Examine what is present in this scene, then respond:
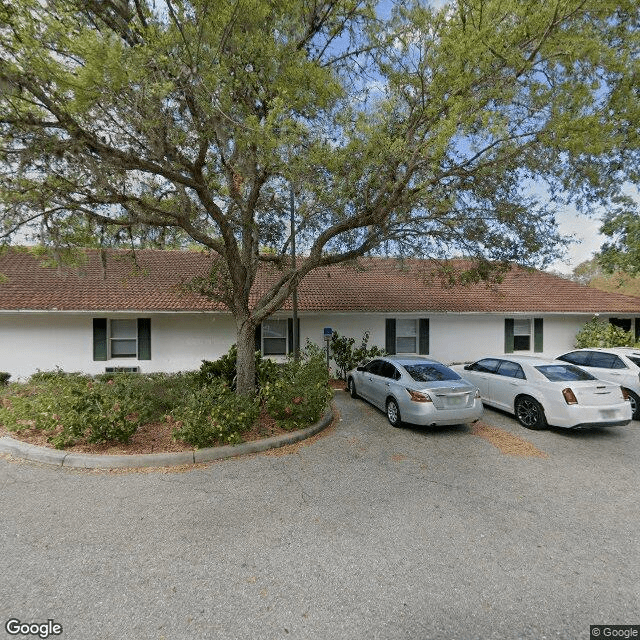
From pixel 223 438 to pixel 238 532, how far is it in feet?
7.22

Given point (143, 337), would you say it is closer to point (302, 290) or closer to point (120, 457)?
point (302, 290)

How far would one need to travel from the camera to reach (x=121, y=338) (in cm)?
1202

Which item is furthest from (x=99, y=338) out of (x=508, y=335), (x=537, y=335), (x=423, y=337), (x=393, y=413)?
(x=537, y=335)

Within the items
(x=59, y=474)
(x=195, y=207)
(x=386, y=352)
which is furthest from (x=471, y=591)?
(x=386, y=352)

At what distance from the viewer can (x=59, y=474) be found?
4914 millimetres

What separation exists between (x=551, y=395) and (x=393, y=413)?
10.0 ft

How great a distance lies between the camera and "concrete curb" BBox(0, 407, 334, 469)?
514cm

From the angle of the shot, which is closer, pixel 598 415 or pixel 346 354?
pixel 598 415

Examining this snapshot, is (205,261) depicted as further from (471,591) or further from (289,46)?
(471,591)

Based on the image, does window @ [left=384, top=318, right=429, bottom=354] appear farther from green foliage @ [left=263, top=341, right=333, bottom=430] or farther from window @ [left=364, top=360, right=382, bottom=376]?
green foliage @ [left=263, top=341, right=333, bottom=430]

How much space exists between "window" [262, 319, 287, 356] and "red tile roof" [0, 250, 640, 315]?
1.16 m

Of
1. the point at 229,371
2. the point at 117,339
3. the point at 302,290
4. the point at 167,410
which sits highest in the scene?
the point at 302,290

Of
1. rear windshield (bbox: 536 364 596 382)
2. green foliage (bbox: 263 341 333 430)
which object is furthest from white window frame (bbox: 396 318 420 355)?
green foliage (bbox: 263 341 333 430)

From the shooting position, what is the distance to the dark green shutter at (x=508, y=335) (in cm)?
1402
